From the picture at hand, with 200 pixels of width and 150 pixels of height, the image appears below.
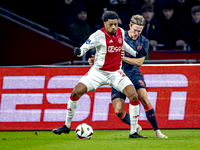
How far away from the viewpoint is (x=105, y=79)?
5.53m

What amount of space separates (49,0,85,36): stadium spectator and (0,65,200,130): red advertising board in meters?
2.72

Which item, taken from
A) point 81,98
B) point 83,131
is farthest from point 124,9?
point 83,131

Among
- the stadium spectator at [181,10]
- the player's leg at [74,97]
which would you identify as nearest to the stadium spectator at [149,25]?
the stadium spectator at [181,10]

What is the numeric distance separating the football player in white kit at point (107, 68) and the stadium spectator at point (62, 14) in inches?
163

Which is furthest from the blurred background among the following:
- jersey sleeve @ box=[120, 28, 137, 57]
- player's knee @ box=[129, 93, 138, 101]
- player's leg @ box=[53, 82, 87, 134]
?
player's knee @ box=[129, 93, 138, 101]

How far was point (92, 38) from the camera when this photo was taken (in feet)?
17.9

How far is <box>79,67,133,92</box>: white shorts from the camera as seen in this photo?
17.8 ft

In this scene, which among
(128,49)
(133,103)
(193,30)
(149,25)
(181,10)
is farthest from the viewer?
(181,10)

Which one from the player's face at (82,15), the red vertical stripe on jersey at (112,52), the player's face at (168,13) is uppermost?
the player's face at (168,13)

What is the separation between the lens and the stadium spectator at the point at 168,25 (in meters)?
9.08

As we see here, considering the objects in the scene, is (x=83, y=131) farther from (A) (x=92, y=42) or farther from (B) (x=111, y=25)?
(B) (x=111, y=25)

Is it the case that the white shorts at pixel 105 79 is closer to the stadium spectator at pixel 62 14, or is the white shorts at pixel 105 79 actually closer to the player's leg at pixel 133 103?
the player's leg at pixel 133 103

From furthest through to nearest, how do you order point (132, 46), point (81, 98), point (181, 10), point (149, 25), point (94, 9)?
point (94, 9) < point (181, 10) < point (149, 25) < point (81, 98) < point (132, 46)

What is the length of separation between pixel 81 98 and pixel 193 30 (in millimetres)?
3820
